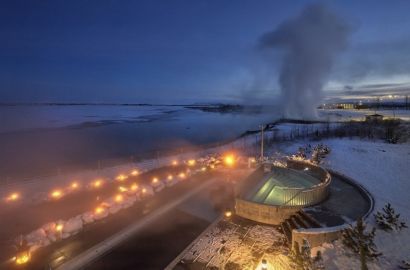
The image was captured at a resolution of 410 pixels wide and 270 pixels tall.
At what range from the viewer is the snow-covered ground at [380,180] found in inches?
340

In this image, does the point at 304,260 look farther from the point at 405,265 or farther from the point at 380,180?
the point at 380,180

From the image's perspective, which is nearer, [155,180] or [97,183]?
[97,183]

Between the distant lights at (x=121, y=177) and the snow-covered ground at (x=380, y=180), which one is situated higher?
the snow-covered ground at (x=380, y=180)

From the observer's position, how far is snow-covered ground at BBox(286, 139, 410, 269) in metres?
8.65

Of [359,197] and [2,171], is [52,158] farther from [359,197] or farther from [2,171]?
[359,197]

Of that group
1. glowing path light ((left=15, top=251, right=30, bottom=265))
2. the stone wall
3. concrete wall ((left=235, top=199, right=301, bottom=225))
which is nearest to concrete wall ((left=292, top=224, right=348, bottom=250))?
the stone wall

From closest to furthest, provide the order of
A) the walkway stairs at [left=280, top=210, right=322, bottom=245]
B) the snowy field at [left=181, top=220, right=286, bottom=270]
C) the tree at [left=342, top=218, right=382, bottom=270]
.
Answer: the tree at [left=342, top=218, right=382, bottom=270] < the snowy field at [left=181, top=220, right=286, bottom=270] < the walkway stairs at [left=280, top=210, right=322, bottom=245]

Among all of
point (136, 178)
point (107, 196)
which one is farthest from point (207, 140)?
point (107, 196)

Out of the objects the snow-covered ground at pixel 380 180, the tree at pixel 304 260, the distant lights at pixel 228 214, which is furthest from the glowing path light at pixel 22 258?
the snow-covered ground at pixel 380 180

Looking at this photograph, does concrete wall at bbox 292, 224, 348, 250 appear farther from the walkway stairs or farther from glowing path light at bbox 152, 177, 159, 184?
glowing path light at bbox 152, 177, 159, 184

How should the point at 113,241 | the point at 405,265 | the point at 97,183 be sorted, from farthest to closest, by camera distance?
the point at 97,183 → the point at 113,241 → the point at 405,265

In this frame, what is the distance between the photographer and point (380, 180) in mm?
16422

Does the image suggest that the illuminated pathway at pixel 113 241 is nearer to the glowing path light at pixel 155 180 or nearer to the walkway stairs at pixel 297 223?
the glowing path light at pixel 155 180

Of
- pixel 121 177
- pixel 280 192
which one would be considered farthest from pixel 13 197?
pixel 280 192
